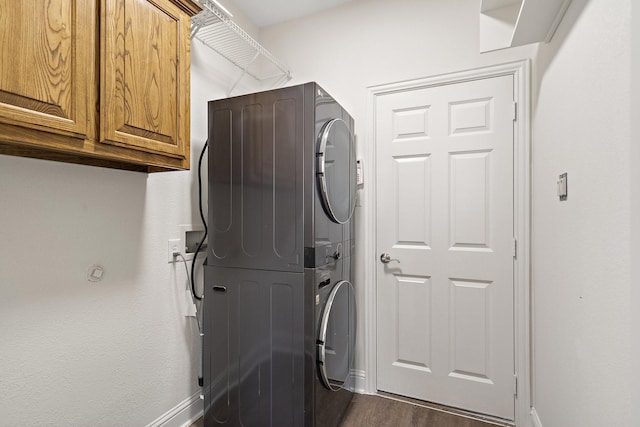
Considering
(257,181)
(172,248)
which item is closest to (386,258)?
(257,181)

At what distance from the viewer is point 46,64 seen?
89 centimetres

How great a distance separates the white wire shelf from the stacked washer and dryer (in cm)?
45

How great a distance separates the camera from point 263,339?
160cm

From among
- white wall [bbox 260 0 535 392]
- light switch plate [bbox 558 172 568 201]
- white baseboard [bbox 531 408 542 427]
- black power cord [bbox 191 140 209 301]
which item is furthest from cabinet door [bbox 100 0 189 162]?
white baseboard [bbox 531 408 542 427]

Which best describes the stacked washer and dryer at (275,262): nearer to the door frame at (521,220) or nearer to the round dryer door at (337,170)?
the round dryer door at (337,170)

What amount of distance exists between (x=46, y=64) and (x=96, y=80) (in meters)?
0.15

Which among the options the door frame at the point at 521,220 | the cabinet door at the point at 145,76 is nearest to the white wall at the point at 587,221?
the door frame at the point at 521,220

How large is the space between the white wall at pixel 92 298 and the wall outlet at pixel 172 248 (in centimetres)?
3

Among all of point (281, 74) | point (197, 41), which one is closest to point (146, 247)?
point (197, 41)

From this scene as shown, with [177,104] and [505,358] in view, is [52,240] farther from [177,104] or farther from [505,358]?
[505,358]

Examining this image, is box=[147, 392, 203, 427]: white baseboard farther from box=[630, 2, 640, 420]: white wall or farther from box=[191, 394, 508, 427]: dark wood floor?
box=[630, 2, 640, 420]: white wall

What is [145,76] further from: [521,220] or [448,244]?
[521,220]

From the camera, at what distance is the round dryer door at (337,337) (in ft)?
5.12

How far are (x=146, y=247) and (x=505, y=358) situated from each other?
7.07 feet
